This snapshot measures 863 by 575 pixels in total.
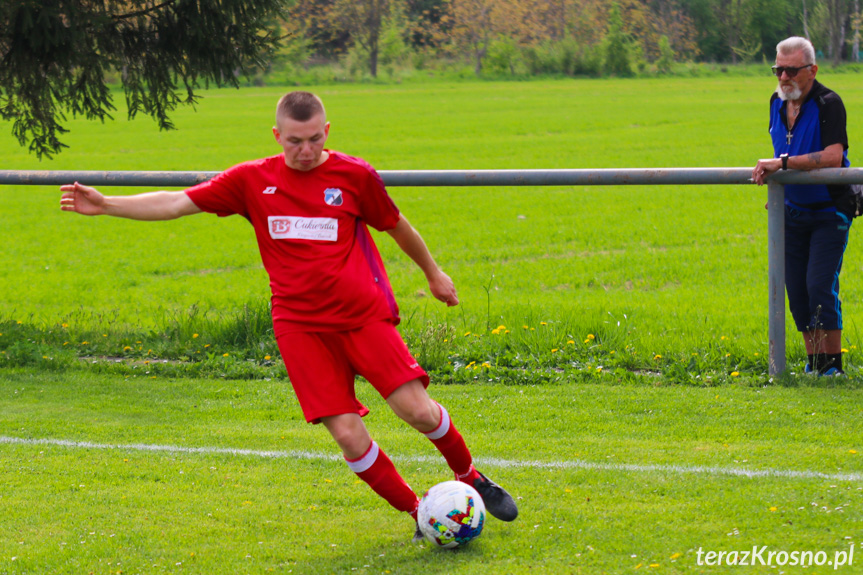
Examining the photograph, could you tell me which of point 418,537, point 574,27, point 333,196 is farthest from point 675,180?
point 574,27

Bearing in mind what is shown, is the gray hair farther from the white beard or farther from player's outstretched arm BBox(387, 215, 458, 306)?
player's outstretched arm BBox(387, 215, 458, 306)

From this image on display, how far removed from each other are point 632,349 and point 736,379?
2.75ft

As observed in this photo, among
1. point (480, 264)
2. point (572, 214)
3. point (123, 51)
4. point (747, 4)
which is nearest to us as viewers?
point (123, 51)

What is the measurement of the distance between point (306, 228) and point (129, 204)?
818mm

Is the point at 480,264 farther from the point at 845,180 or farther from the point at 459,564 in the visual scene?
the point at 459,564

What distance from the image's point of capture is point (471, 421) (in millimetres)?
5949

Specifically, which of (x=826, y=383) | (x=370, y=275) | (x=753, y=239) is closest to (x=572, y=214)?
(x=753, y=239)

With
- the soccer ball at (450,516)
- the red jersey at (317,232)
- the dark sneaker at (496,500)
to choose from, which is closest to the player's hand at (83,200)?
the red jersey at (317,232)

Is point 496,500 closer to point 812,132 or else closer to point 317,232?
point 317,232

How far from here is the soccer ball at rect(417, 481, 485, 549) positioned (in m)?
4.00

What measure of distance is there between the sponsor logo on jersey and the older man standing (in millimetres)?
3063

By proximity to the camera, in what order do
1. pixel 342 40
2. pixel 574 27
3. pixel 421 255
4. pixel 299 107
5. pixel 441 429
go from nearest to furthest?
pixel 299 107 < pixel 441 429 < pixel 421 255 < pixel 342 40 < pixel 574 27

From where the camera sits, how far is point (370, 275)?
4.18 metres

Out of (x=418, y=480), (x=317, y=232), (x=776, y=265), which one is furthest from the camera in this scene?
(x=776, y=265)
